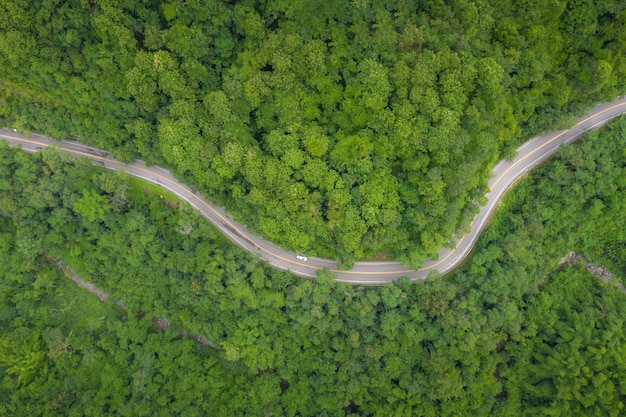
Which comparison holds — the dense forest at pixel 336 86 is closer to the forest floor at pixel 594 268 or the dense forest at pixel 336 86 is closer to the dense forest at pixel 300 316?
the dense forest at pixel 300 316

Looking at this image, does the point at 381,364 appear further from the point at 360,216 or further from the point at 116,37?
the point at 116,37

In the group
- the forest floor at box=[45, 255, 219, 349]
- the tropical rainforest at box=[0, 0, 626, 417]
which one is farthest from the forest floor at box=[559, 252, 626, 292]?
the forest floor at box=[45, 255, 219, 349]

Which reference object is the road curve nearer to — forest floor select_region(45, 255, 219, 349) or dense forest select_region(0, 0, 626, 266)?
dense forest select_region(0, 0, 626, 266)

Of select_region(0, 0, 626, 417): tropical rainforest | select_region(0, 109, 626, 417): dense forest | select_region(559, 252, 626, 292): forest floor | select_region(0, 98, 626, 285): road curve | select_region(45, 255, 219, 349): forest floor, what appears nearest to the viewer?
select_region(0, 0, 626, 417): tropical rainforest

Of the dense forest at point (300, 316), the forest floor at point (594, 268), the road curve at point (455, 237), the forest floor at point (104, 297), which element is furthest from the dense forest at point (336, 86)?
the forest floor at point (104, 297)

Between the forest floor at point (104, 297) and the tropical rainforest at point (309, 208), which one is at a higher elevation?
the tropical rainforest at point (309, 208)
